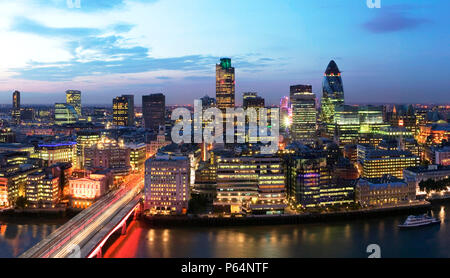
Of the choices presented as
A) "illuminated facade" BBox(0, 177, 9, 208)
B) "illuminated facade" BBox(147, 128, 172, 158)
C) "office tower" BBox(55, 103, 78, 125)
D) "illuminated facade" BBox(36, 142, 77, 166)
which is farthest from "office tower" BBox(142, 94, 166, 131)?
"illuminated facade" BBox(0, 177, 9, 208)

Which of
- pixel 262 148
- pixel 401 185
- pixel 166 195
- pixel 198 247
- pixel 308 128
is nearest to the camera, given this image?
pixel 198 247

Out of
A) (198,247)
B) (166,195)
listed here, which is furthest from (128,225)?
(198,247)

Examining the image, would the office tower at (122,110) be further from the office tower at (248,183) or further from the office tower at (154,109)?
the office tower at (248,183)

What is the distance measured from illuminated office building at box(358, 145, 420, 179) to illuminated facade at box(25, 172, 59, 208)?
9850 mm

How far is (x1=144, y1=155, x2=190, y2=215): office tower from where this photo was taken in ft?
34.6

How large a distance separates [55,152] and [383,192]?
502 inches

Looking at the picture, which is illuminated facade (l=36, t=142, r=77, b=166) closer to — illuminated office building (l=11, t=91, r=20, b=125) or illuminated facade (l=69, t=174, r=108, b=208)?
illuminated facade (l=69, t=174, r=108, b=208)

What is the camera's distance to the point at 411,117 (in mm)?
27125

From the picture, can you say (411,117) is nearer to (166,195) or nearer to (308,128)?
(308,128)

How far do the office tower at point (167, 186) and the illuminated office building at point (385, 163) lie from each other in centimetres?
695
